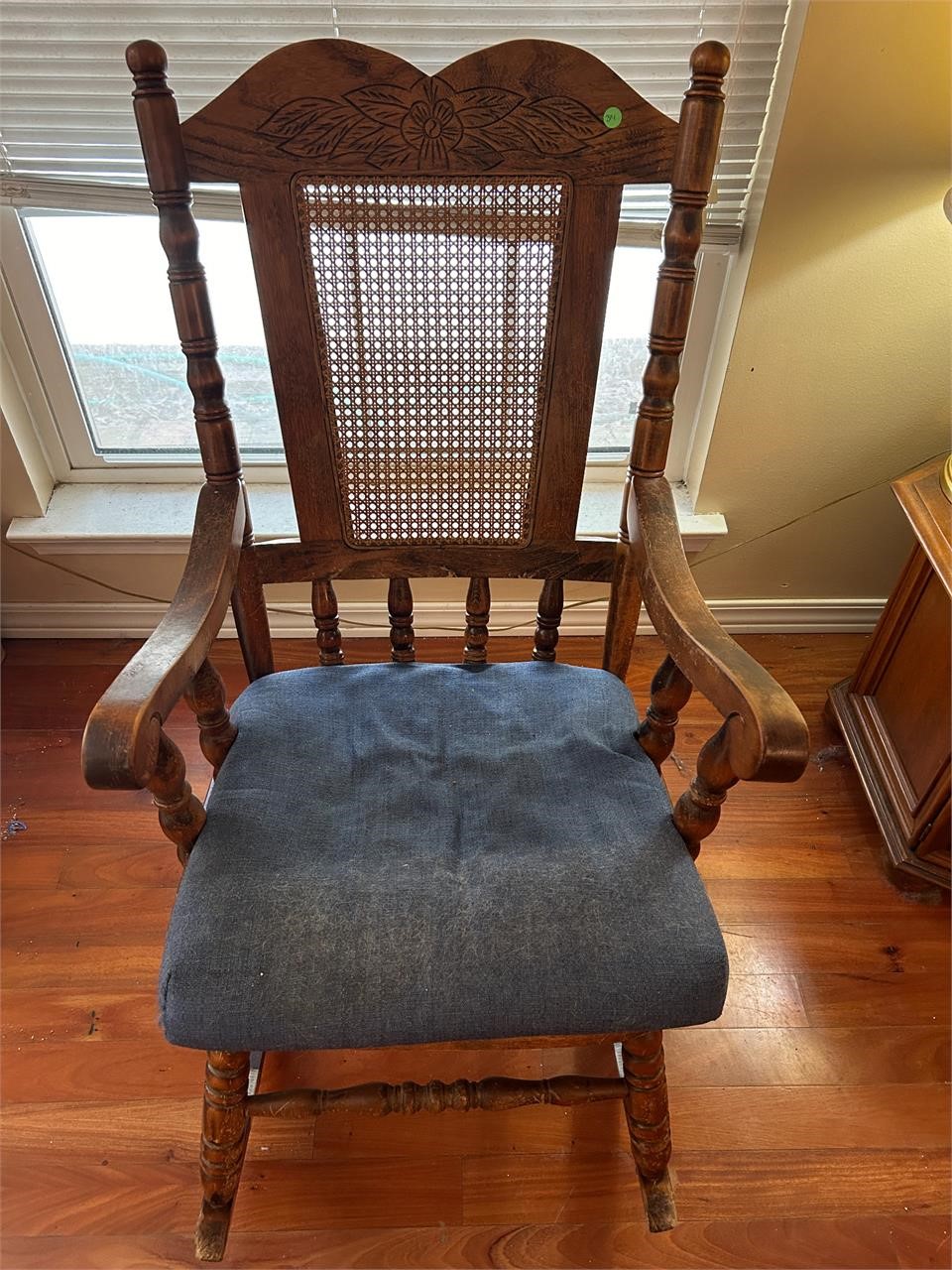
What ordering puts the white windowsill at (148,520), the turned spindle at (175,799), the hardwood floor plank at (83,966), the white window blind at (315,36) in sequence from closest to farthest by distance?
the turned spindle at (175,799)
the white window blind at (315,36)
the hardwood floor plank at (83,966)
the white windowsill at (148,520)

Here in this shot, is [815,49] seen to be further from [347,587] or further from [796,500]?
[347,587]

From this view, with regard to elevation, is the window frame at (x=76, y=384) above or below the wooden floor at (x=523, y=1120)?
above

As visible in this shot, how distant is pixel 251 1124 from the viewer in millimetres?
1157

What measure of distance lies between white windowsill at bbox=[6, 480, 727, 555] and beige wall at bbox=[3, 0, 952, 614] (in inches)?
2.0

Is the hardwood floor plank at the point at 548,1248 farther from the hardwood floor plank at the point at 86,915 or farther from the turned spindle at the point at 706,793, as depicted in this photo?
the turned spindle at the point at 706,793

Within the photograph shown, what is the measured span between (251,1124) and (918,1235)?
85cm

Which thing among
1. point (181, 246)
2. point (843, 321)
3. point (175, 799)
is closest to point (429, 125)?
point (181, 246)

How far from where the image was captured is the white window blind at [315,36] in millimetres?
1161

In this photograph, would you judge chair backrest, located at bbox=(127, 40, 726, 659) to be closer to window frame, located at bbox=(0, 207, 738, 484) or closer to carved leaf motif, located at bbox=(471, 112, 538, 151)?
carved leaf motif, located at bbox=(471, 112, 538, 151)

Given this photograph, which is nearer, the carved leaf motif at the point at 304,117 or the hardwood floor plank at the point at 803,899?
the carved leaf motif at the point at 304,117

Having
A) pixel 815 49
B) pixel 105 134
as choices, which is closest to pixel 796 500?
pixel 815 49

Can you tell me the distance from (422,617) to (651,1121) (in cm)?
105

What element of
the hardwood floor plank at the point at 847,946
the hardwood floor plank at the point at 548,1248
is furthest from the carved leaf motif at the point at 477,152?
the hardwood floor plank at the point at 548,1248

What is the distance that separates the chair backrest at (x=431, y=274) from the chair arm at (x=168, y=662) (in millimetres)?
77
